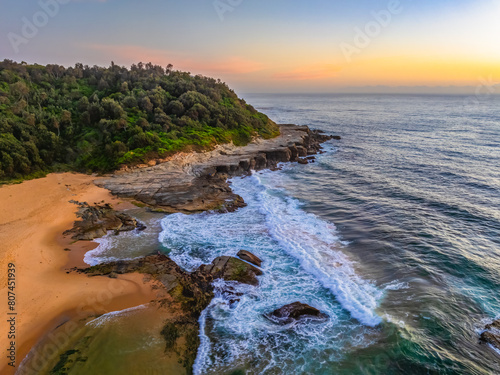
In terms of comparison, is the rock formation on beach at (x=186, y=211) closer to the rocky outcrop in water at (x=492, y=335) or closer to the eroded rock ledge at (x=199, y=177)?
the eroded rock ledge at (x=199, y=177)

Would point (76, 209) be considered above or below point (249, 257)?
above

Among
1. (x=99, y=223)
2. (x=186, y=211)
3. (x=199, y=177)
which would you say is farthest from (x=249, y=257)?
(x=199, y=177)

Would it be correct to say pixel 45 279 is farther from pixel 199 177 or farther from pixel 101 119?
pixel 101 119

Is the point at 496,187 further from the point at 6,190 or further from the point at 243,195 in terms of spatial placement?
the point at 6,190

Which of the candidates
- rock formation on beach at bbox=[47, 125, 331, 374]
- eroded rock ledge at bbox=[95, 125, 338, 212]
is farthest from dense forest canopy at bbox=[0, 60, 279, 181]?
rock formation on beach at bbox=[47, 125, 331, 374]

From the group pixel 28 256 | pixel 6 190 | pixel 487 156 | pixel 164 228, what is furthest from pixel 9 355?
pixel 487 156

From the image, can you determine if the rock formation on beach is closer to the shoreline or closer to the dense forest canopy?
the shoreline
